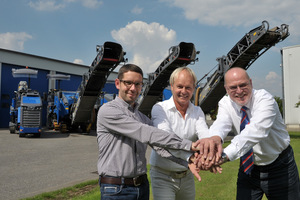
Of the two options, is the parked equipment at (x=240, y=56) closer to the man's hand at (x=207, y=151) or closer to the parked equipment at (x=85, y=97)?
the parked equipment at (x=85, y=97)

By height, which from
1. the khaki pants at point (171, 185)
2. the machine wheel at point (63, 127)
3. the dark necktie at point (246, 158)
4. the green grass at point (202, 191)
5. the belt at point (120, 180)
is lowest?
the green grass at point (202, 191)

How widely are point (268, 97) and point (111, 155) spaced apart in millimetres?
1647

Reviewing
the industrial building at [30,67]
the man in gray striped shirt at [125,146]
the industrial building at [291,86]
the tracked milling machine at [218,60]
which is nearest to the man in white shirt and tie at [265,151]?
the man in gray striped shirt at [125,146]

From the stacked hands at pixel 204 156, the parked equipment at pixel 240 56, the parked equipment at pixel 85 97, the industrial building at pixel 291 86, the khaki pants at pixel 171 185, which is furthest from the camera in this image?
the industrial building at pixel 291 86

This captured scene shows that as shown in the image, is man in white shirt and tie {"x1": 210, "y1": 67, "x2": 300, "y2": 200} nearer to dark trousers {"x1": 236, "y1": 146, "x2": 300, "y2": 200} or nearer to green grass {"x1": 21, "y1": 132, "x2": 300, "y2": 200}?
dark trousers {"x1": 236, "y1": 146, "x2": 300, "y2": 200}

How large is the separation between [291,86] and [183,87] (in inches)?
1347

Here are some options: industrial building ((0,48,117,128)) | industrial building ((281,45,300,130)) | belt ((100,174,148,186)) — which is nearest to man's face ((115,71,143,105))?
belt ((100,174,148,186))

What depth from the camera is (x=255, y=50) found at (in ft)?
41.6

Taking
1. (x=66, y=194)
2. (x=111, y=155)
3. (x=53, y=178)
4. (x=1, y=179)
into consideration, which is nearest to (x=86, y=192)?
(x=66, y=194)

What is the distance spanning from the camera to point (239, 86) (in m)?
2.66

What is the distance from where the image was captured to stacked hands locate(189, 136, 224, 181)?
2.35 meters

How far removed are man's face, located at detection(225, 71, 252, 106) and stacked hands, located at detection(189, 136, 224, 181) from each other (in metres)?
0.60

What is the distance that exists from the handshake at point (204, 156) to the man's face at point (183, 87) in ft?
1.56

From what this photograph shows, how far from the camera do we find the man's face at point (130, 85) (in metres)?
2.37
